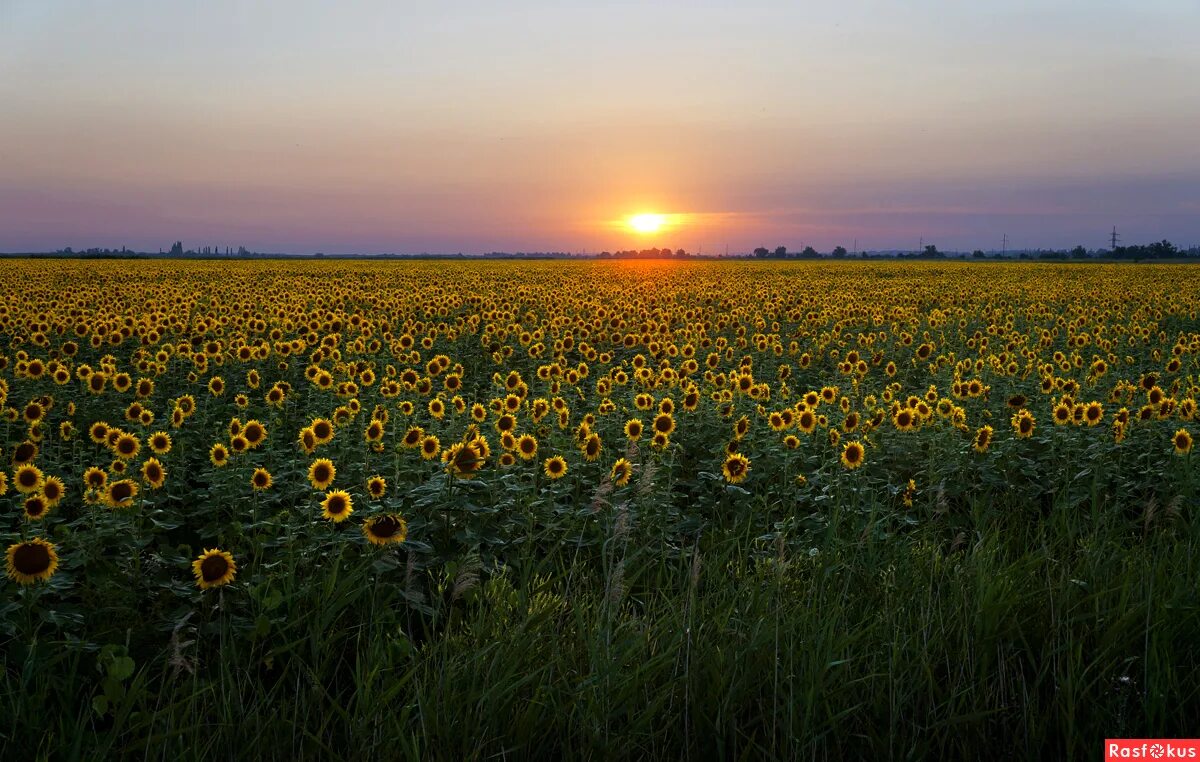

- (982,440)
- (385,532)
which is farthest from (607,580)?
(982,440)

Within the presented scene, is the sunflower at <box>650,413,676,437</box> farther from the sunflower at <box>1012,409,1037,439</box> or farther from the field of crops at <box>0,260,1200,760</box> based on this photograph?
the sunflower at <box>1012,409,1037,439</box>

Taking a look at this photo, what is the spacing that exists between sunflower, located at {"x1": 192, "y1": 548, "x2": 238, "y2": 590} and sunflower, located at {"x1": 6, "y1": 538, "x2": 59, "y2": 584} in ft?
1.78

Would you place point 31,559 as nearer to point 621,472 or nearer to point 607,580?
point 607,580

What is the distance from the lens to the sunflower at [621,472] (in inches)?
189

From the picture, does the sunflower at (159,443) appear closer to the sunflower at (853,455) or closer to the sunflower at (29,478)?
the sunflower at (29,478)

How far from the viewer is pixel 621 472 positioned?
505 cm

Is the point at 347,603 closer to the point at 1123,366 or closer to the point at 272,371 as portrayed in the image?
the point at 272,371

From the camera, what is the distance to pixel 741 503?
5809mm

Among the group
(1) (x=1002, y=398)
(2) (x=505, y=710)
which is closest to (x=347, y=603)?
(2) (x=505, y=710)

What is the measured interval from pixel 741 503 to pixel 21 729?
4235 mm

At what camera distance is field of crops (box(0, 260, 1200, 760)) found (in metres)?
2.73

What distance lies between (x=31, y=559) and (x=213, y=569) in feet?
2.18

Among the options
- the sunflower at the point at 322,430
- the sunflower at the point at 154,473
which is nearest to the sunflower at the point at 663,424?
the sunflower at the point at 322,430

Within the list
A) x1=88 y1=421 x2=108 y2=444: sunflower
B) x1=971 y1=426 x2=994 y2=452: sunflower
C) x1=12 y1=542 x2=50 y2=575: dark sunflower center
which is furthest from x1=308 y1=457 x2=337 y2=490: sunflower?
x1=971 y1=426 x2=994 y2=452: sunflower
